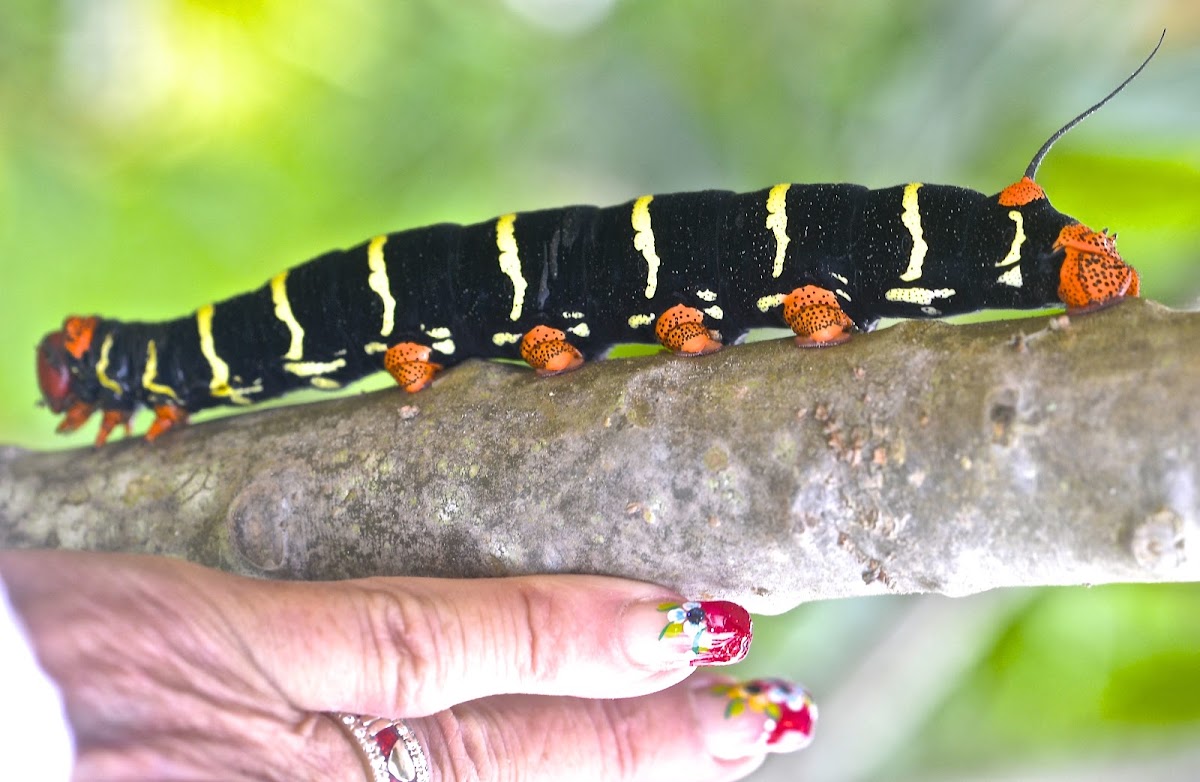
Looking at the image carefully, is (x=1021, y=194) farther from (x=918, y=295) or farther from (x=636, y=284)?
(x=636, y=284)

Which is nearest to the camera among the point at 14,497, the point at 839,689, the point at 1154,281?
the point at 14,497

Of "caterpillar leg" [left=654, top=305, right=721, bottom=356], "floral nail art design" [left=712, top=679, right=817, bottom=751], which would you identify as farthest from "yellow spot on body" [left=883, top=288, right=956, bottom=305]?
"floral nail art design" [left=712, top=679, right=817, bottom=751]

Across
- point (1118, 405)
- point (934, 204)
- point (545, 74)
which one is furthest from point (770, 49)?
point (1118, 405)

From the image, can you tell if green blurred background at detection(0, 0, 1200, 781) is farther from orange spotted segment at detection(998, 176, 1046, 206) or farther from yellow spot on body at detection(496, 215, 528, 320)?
yellow spot on body at detection(496, 215, 528, 320)

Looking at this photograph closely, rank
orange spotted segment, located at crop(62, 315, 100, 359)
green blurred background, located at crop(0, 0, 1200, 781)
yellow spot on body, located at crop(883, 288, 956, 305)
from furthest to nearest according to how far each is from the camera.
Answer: green blurred background, located at crop(0, 0, 1200, 781)
orange spotted segment, located at crop(62, 315, 100, 359)
yellow spot on body, located at crop(883, 288, 956, 305)

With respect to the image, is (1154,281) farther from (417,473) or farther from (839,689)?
(417,473)

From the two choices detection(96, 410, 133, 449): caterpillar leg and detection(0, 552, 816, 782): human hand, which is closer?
detection(0, 552, 816, 782): human hand

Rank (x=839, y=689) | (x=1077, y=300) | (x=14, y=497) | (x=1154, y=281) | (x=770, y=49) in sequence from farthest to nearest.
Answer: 1. (x=770, y=49)
2. (x=839, y=689)
3. (x=1154, y=281)
4. (x=14, y=497)
5. (x=1077, y=300)

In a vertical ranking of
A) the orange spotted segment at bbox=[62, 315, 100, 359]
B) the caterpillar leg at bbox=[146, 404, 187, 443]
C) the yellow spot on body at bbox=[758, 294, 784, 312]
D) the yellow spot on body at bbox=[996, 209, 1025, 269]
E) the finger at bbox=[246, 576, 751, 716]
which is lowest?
the finger at bbox=[246, 576, 751, 716]
